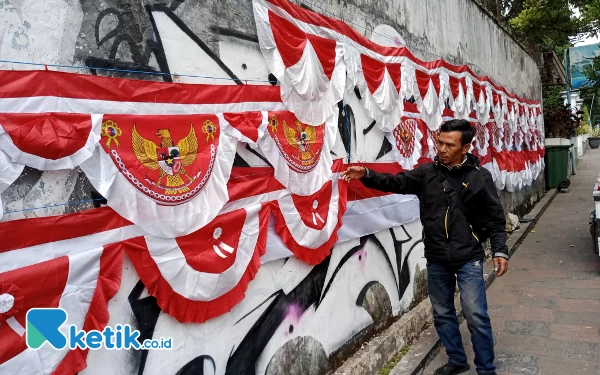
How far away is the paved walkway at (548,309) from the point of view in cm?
373

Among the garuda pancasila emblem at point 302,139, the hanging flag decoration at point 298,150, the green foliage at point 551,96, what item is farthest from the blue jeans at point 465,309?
the green foliage at point 551,96

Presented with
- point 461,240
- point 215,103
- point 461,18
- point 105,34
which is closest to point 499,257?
point 461,240

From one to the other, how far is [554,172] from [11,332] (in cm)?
1444

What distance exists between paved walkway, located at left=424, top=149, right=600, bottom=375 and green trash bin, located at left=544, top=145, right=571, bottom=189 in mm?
5065

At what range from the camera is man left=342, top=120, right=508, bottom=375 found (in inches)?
124

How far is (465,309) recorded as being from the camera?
10.6 ft

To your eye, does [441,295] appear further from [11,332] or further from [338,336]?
[11,332]

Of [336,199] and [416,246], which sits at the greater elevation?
[336,199]

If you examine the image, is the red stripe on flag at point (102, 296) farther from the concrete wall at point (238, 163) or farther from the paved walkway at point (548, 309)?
the paved walkway at point (548, 309)

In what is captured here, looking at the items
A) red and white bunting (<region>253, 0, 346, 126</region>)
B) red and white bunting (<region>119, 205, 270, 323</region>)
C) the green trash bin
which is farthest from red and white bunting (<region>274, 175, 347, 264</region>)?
the green trash bin

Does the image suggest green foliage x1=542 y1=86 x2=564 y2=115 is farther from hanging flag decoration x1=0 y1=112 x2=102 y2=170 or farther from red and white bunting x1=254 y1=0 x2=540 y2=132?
hanging flag decoration x1=0 y1=112 x2=102 y2=170

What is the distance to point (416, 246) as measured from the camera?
488 cm

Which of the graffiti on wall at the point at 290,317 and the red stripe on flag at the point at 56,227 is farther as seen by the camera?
the graffiti on wall at the point at 290,317

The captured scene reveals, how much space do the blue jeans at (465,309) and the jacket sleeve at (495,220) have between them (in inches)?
6.6
